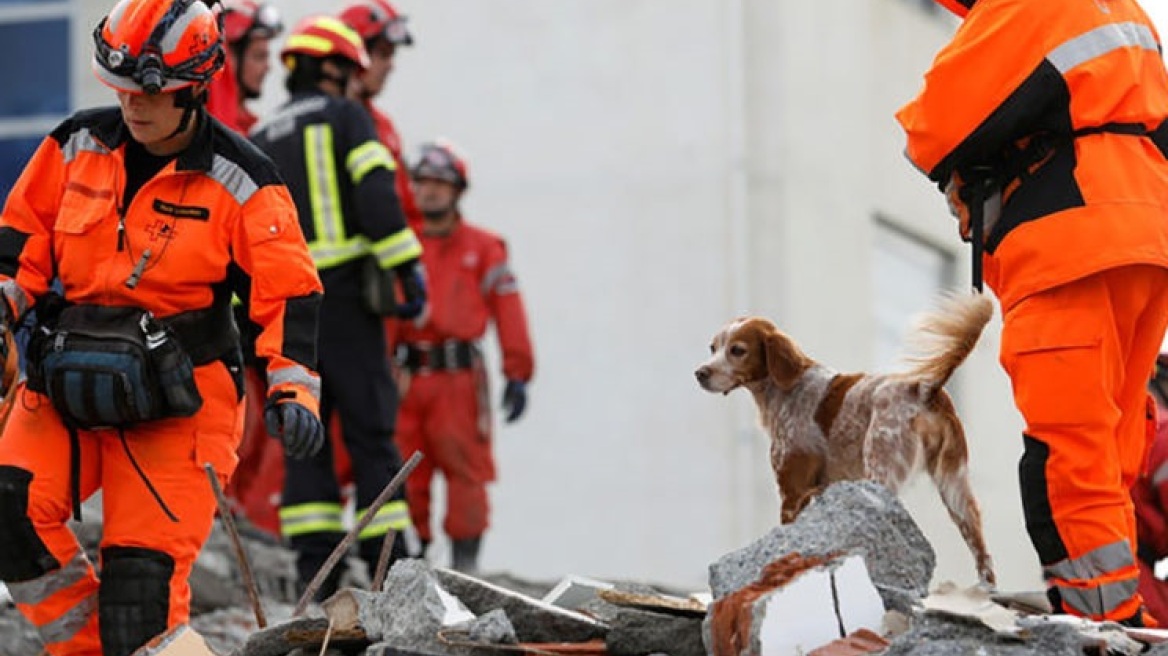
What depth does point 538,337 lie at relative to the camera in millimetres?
21141

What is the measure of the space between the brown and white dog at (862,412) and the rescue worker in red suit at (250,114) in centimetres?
475

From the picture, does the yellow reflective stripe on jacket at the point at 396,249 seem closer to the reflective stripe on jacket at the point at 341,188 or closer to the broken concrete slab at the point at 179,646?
the reflective stripe on jacket at the point at 341,188

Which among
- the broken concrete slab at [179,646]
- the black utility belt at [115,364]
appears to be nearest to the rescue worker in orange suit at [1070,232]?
the black utility belt at [115,364]

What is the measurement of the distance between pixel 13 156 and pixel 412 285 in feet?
29.2

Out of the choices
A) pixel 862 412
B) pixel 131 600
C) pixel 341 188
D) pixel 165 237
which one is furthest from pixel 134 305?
pixel 341 188

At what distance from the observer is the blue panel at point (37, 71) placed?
20375 millimetres

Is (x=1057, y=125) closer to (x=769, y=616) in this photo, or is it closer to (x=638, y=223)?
(x=769, y=616)

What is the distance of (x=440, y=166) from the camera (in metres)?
14.6

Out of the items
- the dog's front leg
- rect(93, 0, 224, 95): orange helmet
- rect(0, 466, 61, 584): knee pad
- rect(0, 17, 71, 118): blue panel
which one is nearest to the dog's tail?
the dog's front leg

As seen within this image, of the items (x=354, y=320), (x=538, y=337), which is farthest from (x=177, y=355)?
(x=538, y=337)

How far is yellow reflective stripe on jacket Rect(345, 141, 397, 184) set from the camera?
37.5 feet

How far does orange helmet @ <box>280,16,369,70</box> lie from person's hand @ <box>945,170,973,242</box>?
405 cm

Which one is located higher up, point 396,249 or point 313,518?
point 396,249

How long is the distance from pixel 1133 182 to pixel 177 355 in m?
2.37
